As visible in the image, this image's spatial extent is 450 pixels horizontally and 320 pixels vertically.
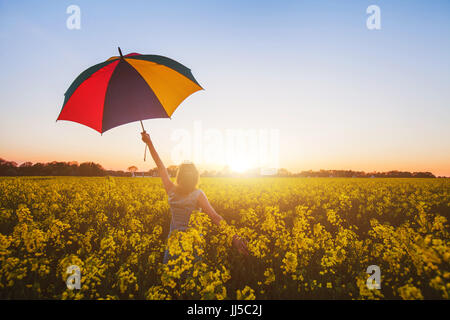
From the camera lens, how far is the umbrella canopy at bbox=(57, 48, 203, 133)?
3730mm

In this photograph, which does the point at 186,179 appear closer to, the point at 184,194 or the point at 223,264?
the point at 184,194

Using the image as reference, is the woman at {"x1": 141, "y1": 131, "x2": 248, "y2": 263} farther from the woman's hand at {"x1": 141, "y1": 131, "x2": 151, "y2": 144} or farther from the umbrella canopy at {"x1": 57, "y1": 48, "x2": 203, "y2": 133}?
the umbrella canopy at {"x1": 57, "y1": 48, "x2": 203, "y2": 133}

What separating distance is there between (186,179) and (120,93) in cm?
176

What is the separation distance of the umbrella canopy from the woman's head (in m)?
0.96

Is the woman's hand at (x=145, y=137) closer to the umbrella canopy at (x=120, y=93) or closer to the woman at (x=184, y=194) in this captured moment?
the woman at (x=184, y=194)

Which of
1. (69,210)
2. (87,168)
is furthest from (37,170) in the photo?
(69,210)

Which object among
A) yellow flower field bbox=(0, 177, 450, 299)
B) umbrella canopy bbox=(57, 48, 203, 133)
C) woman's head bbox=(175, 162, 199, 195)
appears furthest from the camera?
woman's head bbox=(175, 162, 199, 195)

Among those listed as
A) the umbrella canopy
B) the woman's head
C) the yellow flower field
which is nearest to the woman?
the woman's head

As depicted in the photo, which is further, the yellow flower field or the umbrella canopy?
the umbrella canopy

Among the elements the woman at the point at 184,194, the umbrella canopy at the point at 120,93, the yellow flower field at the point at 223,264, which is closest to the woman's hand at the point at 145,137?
the woman at the point at 184,194

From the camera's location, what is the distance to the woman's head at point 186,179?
3.94 m

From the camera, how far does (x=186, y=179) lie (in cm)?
393

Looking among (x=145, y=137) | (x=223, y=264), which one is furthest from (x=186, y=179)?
(x=223, y=264)
